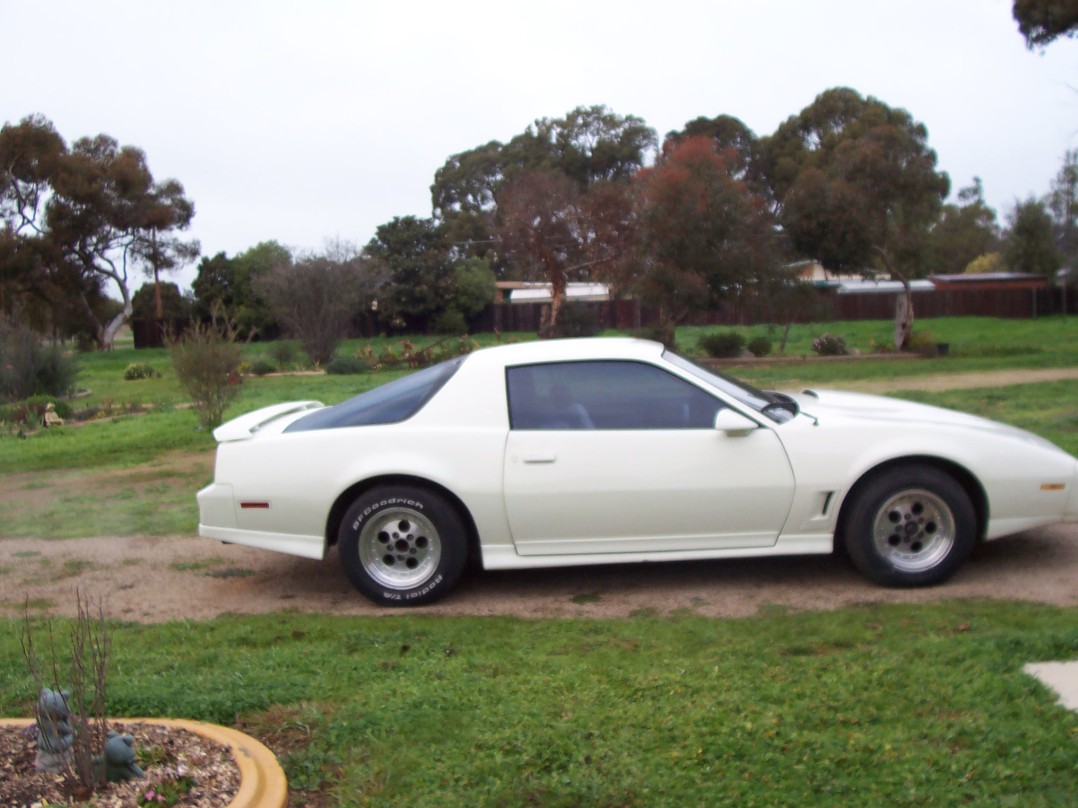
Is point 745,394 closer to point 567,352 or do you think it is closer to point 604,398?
point 604,398

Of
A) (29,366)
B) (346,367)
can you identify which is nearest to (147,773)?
(29,366)

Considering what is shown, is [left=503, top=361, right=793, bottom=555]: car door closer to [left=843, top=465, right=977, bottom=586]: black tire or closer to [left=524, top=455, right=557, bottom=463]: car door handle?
[left=524, top=455, right=557, bottom=463]: car door handle

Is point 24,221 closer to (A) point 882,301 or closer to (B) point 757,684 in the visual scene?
(A) point 882,301

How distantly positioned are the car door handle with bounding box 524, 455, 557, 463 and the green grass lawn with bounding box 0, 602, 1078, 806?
90 centimetres

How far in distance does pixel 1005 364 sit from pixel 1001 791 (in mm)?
21184

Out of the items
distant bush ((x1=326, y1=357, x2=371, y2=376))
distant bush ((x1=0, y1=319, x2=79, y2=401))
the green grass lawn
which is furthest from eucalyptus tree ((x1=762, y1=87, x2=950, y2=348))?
the green grass lawn

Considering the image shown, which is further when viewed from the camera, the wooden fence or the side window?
the wooden fence

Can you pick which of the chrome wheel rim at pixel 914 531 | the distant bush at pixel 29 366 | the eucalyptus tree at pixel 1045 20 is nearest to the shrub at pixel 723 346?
the eucalyptus tree at pixel 1045 20

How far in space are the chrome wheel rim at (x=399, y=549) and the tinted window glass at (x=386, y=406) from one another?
564 mm

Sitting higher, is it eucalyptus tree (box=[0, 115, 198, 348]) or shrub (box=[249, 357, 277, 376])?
eucalyptus tree (box=[0, 115, 198, 348])

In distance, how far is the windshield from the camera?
6.29 meters

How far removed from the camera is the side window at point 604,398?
6211 mm

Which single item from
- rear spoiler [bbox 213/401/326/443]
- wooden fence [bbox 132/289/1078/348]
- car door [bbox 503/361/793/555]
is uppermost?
wooden fence [bbox 132/289/1078/348]

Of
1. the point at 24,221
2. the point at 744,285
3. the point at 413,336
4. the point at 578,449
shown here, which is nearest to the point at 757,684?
the point at 578,449
